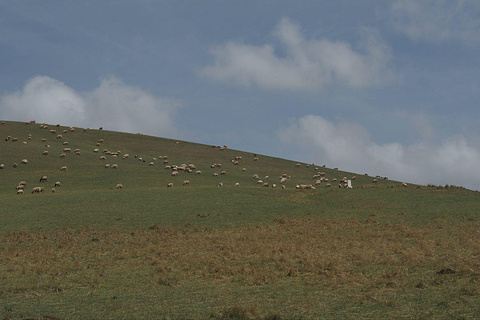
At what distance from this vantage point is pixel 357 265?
22750 millimetres

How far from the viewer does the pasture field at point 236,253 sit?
16234 millimetres

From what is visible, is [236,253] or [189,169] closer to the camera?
[236,253]

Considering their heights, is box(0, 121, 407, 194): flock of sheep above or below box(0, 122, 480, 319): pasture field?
above

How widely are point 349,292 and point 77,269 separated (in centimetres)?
1479

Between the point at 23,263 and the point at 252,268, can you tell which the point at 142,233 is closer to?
the point at 23,263

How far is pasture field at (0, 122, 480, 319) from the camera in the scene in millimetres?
16234

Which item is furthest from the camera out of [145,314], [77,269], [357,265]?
[77,269]

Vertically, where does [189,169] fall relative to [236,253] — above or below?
above

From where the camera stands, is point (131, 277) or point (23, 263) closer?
point (131, 277)

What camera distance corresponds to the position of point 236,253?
27031mm

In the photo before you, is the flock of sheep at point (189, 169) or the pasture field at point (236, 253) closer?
the pasture field at point (236, 253)

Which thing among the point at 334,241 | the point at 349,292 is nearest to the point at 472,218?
the point at 334,241

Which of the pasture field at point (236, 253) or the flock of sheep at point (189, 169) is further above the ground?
the flock of sheep at point (189, 169)

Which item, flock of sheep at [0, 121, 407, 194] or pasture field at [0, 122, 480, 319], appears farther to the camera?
flock of sheep at [0, 121, 407, 194]
